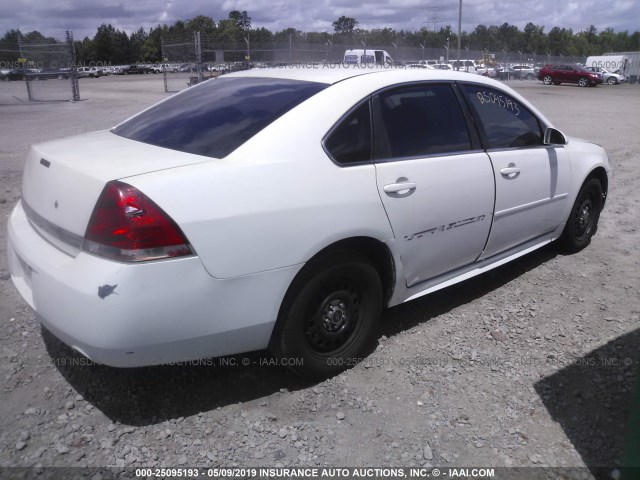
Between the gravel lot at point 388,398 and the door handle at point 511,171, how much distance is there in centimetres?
96

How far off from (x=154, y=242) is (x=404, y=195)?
1.49 meters

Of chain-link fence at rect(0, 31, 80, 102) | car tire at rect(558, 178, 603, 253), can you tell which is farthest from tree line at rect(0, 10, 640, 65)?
car tire at rect(558, 178, 603, 253)

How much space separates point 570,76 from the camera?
41281 millimetres

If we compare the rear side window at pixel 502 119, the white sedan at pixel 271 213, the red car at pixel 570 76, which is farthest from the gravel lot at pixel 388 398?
the red car at pixel 570 76

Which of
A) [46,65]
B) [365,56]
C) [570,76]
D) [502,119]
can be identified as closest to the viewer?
[502,119]

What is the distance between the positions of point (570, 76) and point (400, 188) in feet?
143

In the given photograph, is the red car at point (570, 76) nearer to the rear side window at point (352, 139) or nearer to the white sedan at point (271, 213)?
the white sedan at point (271, 213)

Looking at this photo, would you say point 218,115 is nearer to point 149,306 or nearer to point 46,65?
point 149,306

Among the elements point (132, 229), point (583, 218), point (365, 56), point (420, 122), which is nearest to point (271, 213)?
point (132, 229)

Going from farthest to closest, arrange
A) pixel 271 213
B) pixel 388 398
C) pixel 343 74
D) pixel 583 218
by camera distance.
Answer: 1. pixel 583 218
2. pixel 343 74
3. pixel 388 398
4. pixel 271 213

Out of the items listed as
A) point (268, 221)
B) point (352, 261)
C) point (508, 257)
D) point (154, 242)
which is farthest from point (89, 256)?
point (508, 257)

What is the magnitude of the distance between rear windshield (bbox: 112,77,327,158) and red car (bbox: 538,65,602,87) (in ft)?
140

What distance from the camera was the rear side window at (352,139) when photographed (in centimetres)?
306

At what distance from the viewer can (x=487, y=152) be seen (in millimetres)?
3902
